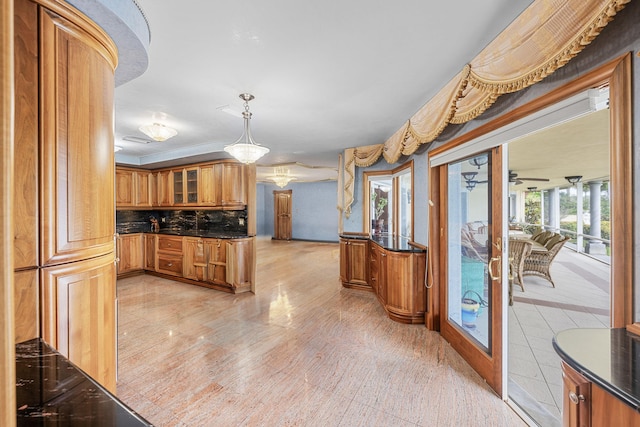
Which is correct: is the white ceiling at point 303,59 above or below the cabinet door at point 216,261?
above

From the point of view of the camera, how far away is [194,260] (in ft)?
15.4

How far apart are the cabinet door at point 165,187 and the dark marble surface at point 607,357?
5919mm

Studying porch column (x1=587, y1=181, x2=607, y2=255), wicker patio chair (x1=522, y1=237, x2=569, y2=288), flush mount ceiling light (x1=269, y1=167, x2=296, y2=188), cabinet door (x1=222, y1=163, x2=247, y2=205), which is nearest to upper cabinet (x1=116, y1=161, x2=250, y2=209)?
cabinet door (x1=222, y1=163, x2=247, y2=205)

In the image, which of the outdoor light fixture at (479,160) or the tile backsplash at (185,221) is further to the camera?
the tile backsplash at (185,221)

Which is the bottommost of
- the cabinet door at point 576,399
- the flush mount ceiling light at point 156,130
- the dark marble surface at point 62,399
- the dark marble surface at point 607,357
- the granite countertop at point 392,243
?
the cabinet door at point 576,399

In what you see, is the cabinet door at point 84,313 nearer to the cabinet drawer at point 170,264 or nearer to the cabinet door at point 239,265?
the cabinet door at point 239,265

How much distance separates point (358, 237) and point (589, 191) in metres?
6.89

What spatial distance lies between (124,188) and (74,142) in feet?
15.3

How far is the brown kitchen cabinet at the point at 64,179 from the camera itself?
1.10m

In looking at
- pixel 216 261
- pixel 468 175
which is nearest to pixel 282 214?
pixel 216 261

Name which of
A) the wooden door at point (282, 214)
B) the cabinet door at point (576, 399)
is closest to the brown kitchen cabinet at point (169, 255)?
the cabinet door at point (576, 399)

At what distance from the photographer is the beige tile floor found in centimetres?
196

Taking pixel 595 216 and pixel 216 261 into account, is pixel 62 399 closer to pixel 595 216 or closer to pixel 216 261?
pixel 216 261

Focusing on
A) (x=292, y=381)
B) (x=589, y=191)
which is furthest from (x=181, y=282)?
(x=589, y=191)
